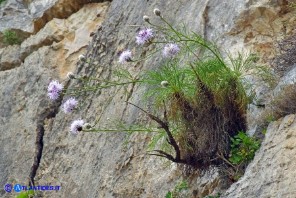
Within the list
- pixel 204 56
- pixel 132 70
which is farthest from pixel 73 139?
pixel 204 56

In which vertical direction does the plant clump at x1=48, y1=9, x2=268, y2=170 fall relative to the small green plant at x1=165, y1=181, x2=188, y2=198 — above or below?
above

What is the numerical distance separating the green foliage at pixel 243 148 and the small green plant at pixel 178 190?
438 millimetres

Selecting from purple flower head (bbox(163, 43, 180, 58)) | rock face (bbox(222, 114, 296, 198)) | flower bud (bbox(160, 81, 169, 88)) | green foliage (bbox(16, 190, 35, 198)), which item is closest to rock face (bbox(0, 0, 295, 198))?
rock face (bbox(222, 114, 296, 198))

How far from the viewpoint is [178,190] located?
5.34m

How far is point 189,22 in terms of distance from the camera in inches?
258

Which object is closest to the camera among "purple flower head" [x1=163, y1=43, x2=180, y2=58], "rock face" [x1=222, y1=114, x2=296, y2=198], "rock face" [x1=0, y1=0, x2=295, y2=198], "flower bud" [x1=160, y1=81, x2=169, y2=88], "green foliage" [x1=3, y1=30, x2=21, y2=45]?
"rock face" [x1=222, y1=114, x2=296, y2=198]

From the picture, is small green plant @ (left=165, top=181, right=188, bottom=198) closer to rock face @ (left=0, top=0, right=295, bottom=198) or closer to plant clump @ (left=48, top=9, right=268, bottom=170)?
rock face @ (left=0, top=0, right=295, bottom=198)

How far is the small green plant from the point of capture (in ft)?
17.3

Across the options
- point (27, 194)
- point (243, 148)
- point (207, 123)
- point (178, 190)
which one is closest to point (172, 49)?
point (207, 123)

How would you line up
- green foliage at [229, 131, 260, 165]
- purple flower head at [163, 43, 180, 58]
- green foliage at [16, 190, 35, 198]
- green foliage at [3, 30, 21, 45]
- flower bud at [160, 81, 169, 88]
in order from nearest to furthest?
green foliage at [229, 131, 260, 165] → flower bud at [160, 81, 169, 88] → purple flower head at [163, 43, 180, 58] → green foliage at [16, 190, 35, 198] → green foliage at [3, 30, 21, 45]

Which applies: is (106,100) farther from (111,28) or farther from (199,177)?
(199,177)

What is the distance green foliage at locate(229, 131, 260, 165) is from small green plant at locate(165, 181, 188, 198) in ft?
1.44

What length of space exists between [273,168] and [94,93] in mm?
3392

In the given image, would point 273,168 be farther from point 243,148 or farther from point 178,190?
point 178,190
